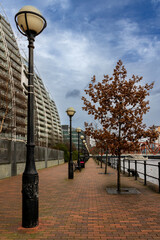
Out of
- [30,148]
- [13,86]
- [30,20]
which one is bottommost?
[30,148]

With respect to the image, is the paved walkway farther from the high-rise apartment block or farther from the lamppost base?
the high-rise apartment block

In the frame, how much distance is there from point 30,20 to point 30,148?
2.72 m

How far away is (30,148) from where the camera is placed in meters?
4.72

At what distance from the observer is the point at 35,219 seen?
179 inches

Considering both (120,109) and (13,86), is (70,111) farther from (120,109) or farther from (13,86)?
(13,86)

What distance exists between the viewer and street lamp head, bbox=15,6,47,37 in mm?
4676

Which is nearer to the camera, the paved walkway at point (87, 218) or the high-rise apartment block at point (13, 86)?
the paved walkway at point (87, 218)

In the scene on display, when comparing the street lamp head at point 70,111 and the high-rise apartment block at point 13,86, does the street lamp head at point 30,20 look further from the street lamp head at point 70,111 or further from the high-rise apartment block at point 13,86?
the high-rise apartment block at point 13,86

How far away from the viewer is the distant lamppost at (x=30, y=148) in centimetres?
447

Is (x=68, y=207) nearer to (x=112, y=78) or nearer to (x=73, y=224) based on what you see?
(x=73, y=224)

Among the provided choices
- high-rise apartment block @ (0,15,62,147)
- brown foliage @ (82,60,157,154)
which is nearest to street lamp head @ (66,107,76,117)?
brown foliage @ (82,60,157,154)

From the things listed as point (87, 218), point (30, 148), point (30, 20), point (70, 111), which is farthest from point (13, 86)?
point (87, 218)

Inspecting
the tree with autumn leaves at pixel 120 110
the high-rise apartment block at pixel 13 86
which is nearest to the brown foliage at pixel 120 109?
the tree with autumn leaves at pixel 120 110

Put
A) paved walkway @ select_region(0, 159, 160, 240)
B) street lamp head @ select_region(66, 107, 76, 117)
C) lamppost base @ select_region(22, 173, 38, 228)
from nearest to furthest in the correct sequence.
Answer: paved walkway @ select_region(0, 159, 160, 240)
lamppost base @ select_region(22, 173, 38, 228)
street lamp head @ select_region(66, 107, 76, 117)
